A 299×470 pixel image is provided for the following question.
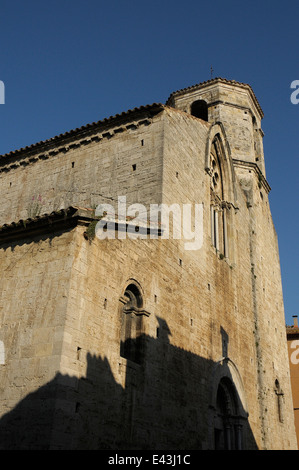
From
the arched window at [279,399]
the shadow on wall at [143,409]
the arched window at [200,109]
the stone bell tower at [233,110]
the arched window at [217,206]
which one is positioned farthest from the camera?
the arched window at [200,109]

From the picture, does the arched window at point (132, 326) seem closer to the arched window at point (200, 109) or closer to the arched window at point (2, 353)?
the arched window at point (2, 353)

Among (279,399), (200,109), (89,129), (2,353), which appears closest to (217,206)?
(89,129)

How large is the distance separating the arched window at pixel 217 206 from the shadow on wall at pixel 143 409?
3393 mm

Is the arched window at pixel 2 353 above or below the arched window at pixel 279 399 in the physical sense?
below

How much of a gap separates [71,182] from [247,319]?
7446 millimetres

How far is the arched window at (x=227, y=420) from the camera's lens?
11.6 metres

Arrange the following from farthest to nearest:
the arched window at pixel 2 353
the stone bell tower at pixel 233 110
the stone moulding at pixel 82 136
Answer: the stone bell tower at pixel 233 110 → the stone moulding at pixel 82 136 → the arched window at pixel 2 353

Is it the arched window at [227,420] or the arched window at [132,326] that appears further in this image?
the arched window at [227,420]

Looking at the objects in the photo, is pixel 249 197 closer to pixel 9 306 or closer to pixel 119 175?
pixel 119 175

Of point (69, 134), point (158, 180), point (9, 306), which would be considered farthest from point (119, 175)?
point (9, 306)

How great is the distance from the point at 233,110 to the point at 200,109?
1834 millimetres

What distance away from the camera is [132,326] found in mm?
8664

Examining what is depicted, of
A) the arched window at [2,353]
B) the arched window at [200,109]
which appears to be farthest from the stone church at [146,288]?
the arched window at [200,109]

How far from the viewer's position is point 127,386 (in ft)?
25.7
